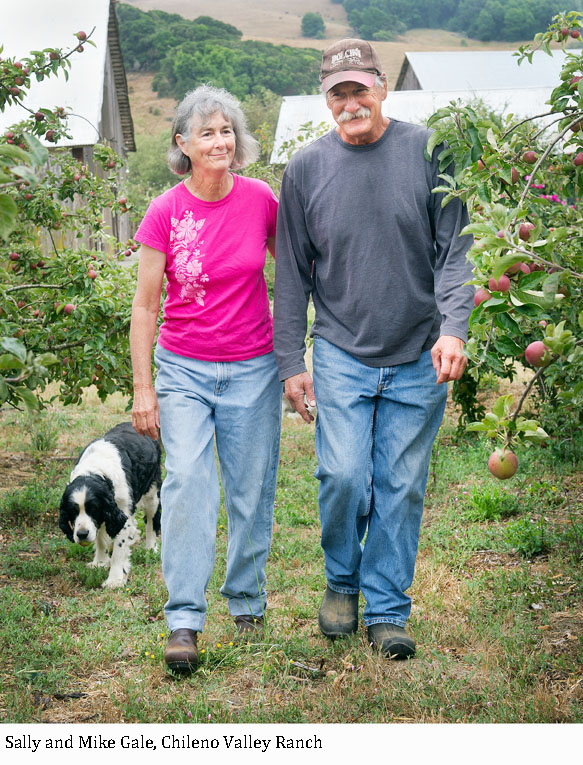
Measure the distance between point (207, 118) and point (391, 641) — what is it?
2.17 meters

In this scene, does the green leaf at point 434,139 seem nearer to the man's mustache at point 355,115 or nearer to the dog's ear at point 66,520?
the man's mustache at point 355,115

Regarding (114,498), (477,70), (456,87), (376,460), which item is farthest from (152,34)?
(376,460)

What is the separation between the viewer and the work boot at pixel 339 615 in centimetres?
355

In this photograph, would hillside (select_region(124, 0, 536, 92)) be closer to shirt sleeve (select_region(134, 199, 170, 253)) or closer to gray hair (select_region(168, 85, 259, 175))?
gray hair (select_region(168, 85, 259, 175))

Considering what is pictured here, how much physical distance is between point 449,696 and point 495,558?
183 centimetres

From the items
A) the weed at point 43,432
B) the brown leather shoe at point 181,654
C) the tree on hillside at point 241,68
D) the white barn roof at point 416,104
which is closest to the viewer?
the brown leather shoe at point 181,654

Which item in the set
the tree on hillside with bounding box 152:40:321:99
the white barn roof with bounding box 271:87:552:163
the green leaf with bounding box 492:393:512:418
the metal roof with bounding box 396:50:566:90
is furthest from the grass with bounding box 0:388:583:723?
the tree on hillside with bounding box 152:40:321:99

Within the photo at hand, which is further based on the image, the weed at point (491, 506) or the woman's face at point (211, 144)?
the weed at point (491, 506)

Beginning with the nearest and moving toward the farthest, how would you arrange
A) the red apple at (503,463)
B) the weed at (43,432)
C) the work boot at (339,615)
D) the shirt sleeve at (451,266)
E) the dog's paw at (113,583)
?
the red apple at (503,463) < the shirt sleeve at (451,266) < the work boot at (339,615) < the dog's paw at (113,583) < the weed at (43,432)

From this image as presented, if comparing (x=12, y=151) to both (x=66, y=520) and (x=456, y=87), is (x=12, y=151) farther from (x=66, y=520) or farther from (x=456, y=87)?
(x=456, y=87)

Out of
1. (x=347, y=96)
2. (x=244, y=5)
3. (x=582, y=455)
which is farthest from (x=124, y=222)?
(x=244, y=5)

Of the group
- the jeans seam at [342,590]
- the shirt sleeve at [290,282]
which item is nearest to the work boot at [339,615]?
the jeans seam at [342,590]

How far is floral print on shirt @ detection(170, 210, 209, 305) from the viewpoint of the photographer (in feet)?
11.1

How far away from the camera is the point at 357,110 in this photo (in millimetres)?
3248
